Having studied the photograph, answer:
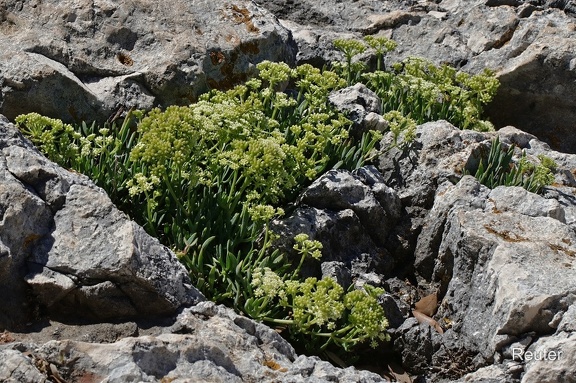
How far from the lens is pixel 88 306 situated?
4.37m

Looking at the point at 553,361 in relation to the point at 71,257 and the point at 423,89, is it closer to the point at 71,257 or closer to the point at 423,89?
the point at 71,257

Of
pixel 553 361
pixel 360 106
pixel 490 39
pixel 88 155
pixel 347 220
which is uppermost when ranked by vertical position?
pixel 490 39

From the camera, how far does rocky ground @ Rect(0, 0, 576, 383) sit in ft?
13.9

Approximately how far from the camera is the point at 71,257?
4477 millimetres

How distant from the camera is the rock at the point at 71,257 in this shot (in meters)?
4.32

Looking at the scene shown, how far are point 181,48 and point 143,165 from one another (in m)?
1.72

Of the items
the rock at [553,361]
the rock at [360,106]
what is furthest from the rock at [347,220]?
the rock at [553,361]

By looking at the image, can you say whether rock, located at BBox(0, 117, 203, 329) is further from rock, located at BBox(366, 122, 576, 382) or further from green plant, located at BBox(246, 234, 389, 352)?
rock, located at BBox(366, 122, 576, 382)

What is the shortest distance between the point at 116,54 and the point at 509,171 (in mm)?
3668

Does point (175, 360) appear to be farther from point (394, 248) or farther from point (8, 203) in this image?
point (394, 248)

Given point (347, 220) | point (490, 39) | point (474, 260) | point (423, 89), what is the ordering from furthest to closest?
point (490, 39) → point (423, 89) → point (347, 220) → point (474, 260)

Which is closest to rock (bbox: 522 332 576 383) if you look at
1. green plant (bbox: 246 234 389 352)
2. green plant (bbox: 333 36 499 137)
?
green plant (bbox: 246 234 389 352)

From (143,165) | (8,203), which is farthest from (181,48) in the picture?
(8,203)

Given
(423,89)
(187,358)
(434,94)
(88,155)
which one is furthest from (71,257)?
(434,94)
